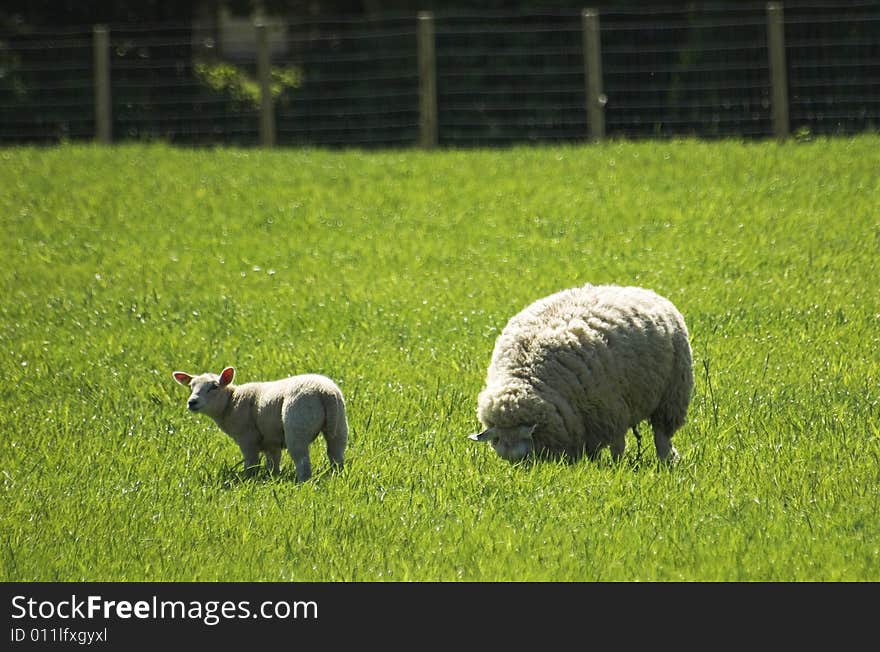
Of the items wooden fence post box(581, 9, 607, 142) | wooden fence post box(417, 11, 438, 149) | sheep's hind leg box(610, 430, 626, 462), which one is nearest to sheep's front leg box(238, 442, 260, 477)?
sheep's hind leg box(610, 430, 626, 462)

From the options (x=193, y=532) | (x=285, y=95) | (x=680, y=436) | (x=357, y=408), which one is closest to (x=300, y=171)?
(x=285, y=95)

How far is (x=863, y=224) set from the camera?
13.4 meters

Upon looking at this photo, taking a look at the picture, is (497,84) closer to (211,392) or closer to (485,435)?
(485,435)

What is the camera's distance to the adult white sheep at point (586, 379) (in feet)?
24.2

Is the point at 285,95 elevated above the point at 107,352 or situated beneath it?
elevated above

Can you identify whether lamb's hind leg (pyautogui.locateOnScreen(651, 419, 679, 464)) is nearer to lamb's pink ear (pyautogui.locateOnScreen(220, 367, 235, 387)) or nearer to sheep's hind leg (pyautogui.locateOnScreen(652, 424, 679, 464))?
sheep's hind leg (pyautogui.locateOnScreen(652, 424, 679, 464))

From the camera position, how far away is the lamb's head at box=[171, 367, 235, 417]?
727 cm

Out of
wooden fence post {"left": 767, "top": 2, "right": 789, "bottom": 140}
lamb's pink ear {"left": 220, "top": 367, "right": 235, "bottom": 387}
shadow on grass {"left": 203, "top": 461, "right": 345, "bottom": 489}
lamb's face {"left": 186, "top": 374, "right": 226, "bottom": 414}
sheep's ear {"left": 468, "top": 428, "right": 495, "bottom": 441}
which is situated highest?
wooden fence post {"left": 767, "top": 2, "right": 789, "bottom": 140}

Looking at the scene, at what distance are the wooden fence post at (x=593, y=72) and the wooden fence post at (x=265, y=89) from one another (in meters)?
4.60

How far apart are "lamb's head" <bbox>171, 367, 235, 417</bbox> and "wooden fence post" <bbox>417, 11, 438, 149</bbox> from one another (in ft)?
37.8
